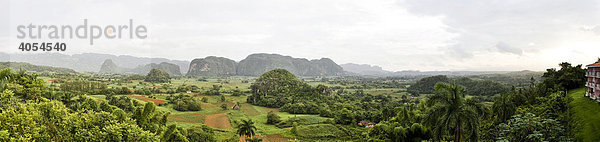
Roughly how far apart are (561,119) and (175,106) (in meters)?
57.3

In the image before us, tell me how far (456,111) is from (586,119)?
9322 mm

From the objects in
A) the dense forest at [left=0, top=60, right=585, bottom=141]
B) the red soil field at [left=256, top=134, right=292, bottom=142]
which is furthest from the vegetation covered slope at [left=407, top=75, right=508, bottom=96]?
the red soil field at [left=256, top=134, right=292, bottom=142]

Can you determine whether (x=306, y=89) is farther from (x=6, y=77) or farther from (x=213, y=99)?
(x=6, y=77)

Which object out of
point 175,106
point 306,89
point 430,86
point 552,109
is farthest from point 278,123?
point 430,86

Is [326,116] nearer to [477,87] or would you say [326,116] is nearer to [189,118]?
[189,118]

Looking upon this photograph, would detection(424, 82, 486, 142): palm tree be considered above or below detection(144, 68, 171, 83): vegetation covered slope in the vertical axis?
above

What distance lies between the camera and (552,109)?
19.1 metres

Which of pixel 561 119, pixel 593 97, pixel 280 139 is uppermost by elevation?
pixel 593 97

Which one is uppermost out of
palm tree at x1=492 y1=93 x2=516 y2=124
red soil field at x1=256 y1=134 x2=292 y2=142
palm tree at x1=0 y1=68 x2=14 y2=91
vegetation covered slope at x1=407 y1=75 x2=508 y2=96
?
palm tree at x1=0 y1=68 x2=14 y2=91

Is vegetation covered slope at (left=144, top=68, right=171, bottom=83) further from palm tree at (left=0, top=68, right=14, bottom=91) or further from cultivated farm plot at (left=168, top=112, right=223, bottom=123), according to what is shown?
palm tree at (left=0, top=68, right=14, bottom=91)

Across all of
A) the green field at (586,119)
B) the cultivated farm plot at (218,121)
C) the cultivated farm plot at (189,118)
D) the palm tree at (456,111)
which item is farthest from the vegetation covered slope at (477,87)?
the cultivated farm plot at (189,118)

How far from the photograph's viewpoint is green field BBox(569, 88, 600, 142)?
13031mm

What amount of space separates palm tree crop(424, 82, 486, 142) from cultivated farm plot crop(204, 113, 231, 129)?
35744 millimetres

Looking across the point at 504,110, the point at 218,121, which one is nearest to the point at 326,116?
the point at 218,121
